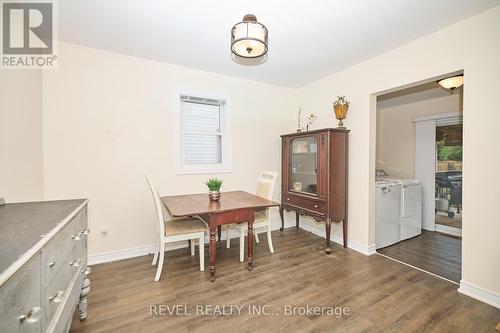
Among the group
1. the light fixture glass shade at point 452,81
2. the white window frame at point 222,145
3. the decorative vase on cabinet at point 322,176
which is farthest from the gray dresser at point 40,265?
the light fixture glass shade at point 452,81

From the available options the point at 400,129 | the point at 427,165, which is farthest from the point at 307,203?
the point at 400,129

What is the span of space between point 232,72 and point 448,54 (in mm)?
2461

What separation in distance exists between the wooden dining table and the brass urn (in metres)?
1.56

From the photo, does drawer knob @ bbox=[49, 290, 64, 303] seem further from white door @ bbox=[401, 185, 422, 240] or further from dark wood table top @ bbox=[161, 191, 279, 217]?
white door @ bbox=[401, 185, 422, 240]

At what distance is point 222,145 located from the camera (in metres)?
3.49

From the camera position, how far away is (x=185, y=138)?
3256mm

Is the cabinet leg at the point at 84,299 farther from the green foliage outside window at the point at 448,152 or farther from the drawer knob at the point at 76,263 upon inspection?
the green foliage outside window at the point at 448,152

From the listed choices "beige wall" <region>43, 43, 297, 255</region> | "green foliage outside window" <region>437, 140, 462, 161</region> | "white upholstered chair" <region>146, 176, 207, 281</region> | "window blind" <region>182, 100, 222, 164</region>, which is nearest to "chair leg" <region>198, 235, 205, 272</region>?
"white upholstered chair" <region>146, 176, 207, 281</region>

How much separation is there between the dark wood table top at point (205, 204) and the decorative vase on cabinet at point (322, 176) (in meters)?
0.81

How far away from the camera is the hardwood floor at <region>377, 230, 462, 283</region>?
2475 mm

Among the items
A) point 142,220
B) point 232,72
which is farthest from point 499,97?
point 142,220

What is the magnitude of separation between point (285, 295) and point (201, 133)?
2378 millimetres

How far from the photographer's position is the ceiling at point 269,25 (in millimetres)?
1866

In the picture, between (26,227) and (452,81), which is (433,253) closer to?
(452,81)
